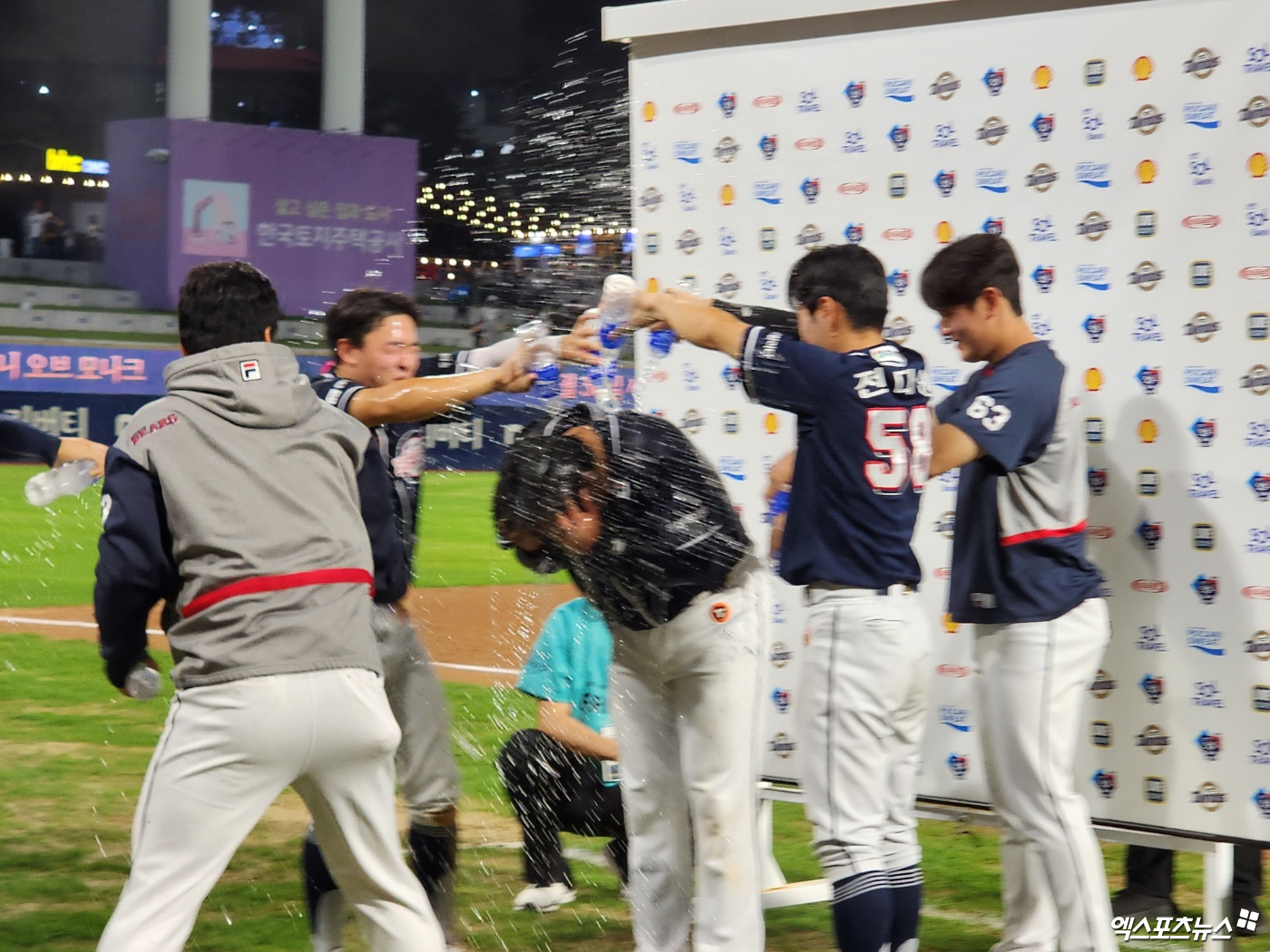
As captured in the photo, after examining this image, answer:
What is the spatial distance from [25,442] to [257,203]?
75.6ft

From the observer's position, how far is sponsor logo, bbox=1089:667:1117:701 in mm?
4234

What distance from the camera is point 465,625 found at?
1161 cm

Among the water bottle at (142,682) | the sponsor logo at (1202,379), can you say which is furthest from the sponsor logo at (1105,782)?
the water bottle at (142,682)

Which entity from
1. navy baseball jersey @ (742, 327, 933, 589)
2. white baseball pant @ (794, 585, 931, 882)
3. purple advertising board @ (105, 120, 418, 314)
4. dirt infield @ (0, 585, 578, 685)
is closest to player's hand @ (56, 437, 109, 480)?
navy baseball jersey @ (742, 327, 933, 589)

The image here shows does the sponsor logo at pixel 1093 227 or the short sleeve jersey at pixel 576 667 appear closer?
the sponsor logo at pixel 1093 227

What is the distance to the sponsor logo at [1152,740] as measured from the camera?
416 centimetres

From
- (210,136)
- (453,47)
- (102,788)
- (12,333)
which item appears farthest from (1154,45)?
(453,47)

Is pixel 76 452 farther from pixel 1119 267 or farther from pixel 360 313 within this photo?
pixel 1119 267

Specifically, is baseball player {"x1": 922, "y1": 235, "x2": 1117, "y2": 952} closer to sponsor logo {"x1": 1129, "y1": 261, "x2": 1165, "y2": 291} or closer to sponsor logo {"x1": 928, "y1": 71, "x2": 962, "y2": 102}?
sponsor logo {"x1": 1129, "y1": 261, "x2": 1165, "y2": 291}

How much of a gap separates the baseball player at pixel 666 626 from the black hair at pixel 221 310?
0.71m

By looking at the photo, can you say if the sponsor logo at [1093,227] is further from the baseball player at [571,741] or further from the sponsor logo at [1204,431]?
the baseball player at [571,741]

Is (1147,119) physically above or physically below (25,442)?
above

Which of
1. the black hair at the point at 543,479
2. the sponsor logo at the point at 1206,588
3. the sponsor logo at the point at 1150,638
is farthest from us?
the sponsor logo at the point at 1150,638

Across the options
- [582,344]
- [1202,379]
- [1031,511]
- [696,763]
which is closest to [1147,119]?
[1202,379]
